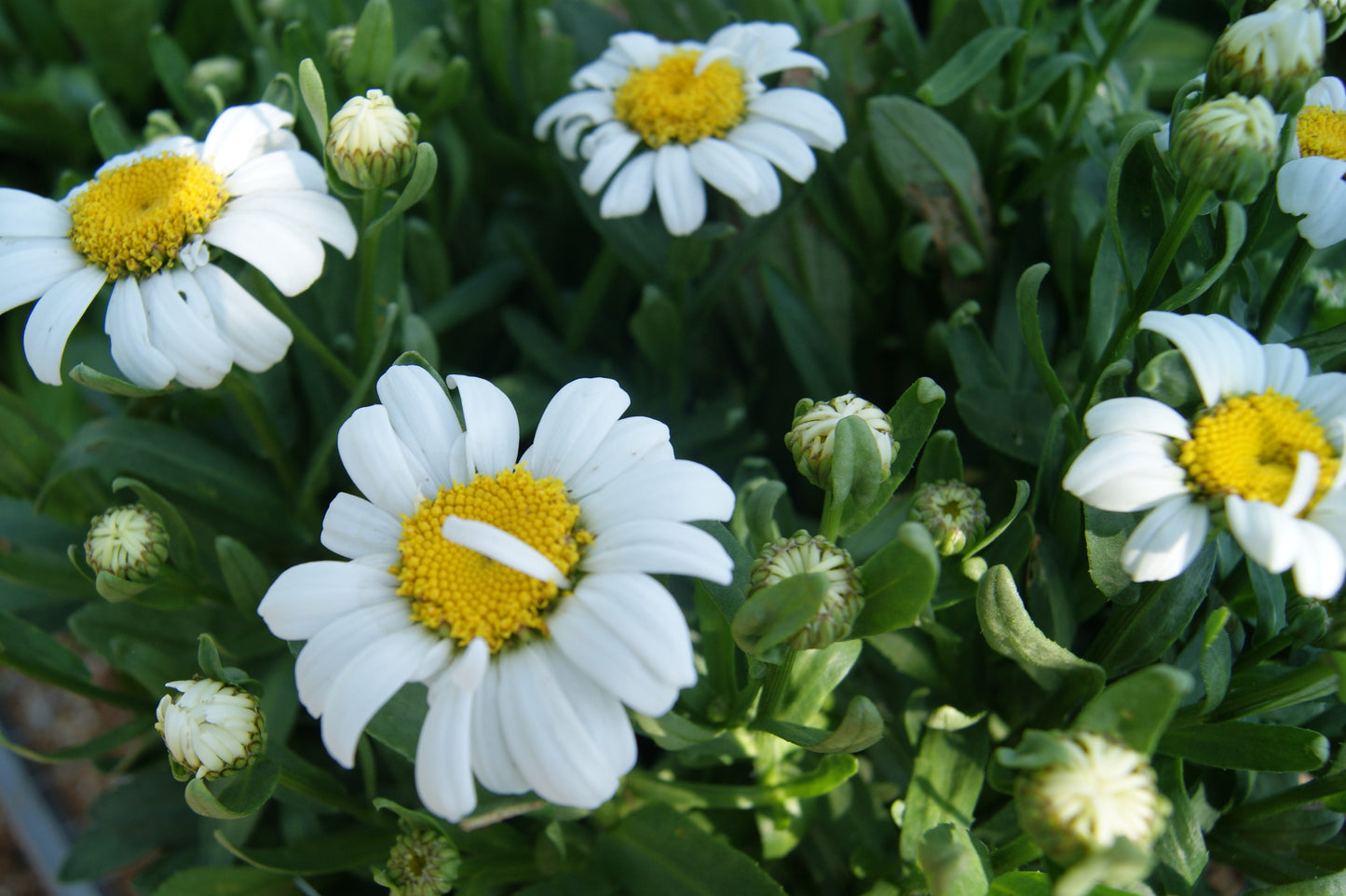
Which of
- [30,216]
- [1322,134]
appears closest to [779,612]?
[1322,134]

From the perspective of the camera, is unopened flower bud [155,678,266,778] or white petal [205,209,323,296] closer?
unopened flower bud [155,678,266,778]

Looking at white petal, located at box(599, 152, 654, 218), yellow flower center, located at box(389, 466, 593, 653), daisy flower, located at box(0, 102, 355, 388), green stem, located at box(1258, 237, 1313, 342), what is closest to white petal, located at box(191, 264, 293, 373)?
daisy flower, located at box(0, 102, 355, 388)

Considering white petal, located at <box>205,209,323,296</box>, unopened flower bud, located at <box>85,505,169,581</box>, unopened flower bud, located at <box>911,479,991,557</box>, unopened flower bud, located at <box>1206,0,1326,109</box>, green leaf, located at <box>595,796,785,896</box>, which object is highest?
unopened flower bud, located at <box>1206,0,1326,109</box>

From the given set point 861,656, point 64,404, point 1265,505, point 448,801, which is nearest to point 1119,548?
point 1265,505

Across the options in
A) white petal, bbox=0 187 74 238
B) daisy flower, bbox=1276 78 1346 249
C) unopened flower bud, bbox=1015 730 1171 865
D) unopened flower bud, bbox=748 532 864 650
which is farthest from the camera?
white petal, bbox=0 187 74 238

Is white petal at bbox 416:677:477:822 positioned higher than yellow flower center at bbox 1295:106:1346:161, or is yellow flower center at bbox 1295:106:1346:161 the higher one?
yellow flower center at bbox 1295:106:1346:161

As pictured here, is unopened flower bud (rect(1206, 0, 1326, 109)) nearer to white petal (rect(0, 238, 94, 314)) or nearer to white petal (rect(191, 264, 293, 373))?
white petal (rect(191, 264, 293, 373))
